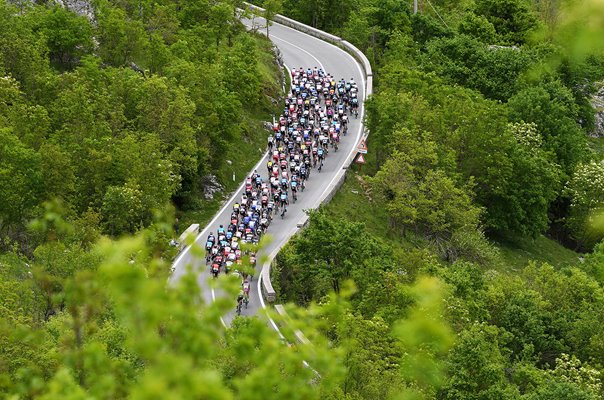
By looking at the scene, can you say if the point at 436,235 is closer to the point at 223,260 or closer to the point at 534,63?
the point at 223,260

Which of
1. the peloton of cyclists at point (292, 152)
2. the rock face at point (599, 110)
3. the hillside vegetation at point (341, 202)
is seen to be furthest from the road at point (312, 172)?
the rock face at point (599, 110)

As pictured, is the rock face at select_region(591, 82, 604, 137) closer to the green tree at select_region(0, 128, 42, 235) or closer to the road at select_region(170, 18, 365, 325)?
the road at select_region(170, 18, 365, 325)

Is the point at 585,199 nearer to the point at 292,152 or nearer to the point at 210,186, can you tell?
the point at 292,152

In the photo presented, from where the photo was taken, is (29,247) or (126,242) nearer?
(126,242)

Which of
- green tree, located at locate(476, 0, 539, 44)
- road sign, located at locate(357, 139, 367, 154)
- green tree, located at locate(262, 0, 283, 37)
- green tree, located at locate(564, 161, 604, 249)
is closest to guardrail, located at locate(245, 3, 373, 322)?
road sign, located at locate(357, 139, 367, 154)

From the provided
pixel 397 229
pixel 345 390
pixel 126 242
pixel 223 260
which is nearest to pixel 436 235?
pixel 397 229

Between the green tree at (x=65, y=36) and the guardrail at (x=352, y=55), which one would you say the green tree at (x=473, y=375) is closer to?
the guardrail at (x=352, y=55)
